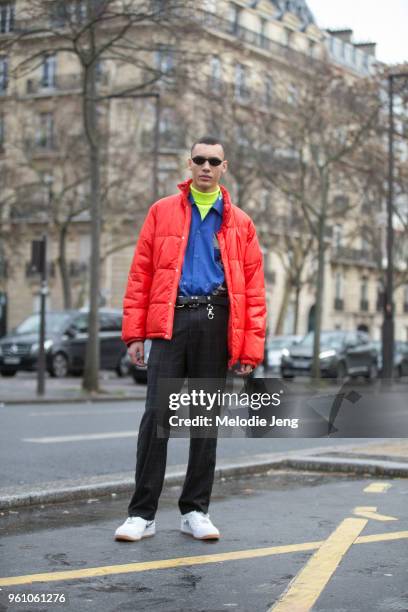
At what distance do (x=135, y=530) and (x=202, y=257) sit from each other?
1406mm

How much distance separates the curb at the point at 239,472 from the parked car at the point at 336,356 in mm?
25512

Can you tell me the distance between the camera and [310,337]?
37.7m

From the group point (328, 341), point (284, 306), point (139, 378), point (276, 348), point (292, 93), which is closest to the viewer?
point (139, 378)

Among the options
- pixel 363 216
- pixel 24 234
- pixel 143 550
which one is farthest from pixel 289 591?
pixel 363 216

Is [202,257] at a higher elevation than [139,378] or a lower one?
higher

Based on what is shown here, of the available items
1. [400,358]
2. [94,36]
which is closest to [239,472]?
[94,36]

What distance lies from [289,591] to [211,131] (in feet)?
113

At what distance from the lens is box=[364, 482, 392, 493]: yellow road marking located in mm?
8273

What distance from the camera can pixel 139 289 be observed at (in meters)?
6.21

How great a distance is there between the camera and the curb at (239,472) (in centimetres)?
741

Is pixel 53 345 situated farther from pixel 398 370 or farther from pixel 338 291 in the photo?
pixel 338 291

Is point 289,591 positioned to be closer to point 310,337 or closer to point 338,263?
point 310,337

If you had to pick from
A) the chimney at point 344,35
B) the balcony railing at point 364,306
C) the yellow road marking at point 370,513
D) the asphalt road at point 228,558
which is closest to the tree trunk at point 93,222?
the asphalt road at point 228,558

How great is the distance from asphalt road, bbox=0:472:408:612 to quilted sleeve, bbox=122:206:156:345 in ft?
3.47
